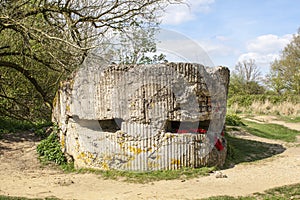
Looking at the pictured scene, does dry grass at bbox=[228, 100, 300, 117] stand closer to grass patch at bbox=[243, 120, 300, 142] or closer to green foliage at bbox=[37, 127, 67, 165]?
grass patch at bbox=[243, 120, 300, 142]

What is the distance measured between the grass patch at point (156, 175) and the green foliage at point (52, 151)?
5.89ft

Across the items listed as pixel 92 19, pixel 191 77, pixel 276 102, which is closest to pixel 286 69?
pixel 276 102

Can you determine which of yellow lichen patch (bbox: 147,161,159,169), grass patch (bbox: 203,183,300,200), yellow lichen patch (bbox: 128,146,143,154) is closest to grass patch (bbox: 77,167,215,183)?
yellow lichen patch (bbox: 147,161,159,169)

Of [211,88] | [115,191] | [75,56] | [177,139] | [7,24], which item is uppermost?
[7,24]

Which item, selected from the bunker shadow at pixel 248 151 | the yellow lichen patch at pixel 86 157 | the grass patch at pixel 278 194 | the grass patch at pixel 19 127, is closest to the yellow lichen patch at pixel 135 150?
the yellow lichen patch at pixel 86 157

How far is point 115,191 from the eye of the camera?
6.40 meters

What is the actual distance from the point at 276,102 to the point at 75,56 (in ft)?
61.5

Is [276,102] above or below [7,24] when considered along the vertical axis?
below

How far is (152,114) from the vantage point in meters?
7.45

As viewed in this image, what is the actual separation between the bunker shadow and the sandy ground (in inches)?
15.3

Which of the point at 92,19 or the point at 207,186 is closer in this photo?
the point at 207,186

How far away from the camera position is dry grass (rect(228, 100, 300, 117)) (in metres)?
22.5

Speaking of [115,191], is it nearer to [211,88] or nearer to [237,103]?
[211,88]

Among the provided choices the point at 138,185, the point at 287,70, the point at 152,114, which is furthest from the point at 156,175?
the point at 287,70
